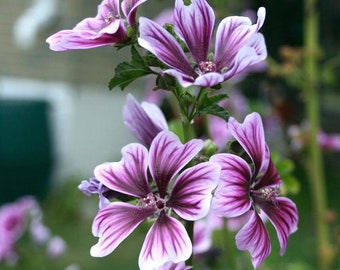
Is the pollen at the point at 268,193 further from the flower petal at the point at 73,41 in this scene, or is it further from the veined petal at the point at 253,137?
the flower petal at the point at 73,41

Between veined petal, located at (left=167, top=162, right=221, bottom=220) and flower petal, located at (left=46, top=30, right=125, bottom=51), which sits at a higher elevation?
flower petal, located at (left=46, top=30, right=125, bottom=51)

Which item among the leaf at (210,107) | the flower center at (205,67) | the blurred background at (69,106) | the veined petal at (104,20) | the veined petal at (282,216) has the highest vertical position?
the veined petal at (104,20)

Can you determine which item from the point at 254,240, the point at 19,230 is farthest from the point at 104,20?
the point at 19,230

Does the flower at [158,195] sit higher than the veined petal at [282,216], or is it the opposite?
the flower at [158,195]

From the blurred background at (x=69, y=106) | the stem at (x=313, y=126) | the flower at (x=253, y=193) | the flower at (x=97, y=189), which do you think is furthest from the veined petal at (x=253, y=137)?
the blurred background at (x=69, y=106)

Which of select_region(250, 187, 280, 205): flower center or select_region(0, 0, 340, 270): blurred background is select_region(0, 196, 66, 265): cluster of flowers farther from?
select_region(0, 0, 340, 270): blurred background

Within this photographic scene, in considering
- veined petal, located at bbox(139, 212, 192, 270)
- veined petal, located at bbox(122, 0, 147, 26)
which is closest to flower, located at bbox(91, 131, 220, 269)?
veined petal, located at bbox(139, 212, 192, 270)

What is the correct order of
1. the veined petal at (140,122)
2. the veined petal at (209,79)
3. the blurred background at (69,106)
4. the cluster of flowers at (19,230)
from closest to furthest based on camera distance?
1. the veined petal at (209,79)
2. the veined petal at (140,122)
3. the cluster of flowers at (19,230)
4. the blurred background at (69,106)

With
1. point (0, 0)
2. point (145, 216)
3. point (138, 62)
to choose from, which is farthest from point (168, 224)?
point (0, 0)

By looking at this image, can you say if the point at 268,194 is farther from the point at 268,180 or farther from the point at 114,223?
the point at 114,223
